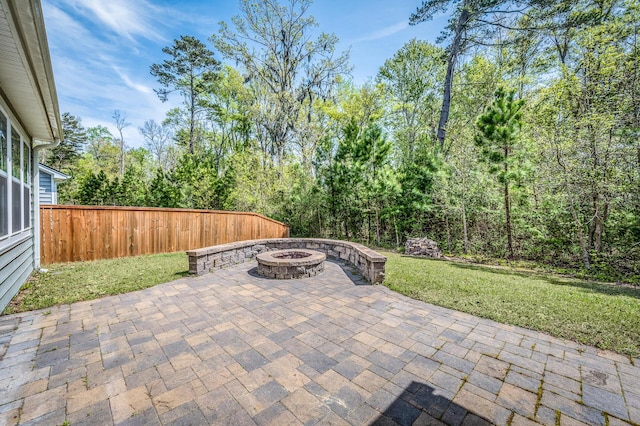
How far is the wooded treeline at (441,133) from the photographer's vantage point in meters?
6.66

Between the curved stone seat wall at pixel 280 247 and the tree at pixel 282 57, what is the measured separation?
26.7ft

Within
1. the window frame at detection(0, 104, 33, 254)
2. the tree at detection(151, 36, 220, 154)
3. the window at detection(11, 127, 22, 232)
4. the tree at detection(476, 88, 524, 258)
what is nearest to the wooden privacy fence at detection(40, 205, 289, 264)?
the window frame at detection(0, 104, 33, 254)

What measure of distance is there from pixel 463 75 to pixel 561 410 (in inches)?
719

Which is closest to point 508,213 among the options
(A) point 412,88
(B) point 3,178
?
(B) point 3,178

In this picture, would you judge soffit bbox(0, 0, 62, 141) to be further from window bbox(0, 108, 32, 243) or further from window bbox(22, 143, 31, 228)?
window bbox(22, 143, 31, 228)

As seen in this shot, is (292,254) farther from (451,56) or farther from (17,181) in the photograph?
(451,56)

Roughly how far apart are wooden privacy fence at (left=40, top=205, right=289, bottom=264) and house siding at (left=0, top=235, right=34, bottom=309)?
1.32m

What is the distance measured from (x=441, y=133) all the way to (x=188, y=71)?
17982mm

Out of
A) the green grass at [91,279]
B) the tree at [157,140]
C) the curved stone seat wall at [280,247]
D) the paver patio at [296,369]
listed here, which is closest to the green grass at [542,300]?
the paver patio at [296,369]

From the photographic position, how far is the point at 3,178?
10.9 ft

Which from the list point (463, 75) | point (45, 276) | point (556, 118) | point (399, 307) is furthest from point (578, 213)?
point (45, 276)

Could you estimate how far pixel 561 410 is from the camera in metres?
1.78

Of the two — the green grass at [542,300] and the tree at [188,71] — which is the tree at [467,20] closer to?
the green grass at [542,300]

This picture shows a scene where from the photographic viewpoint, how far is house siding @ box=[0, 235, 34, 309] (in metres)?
3.26
